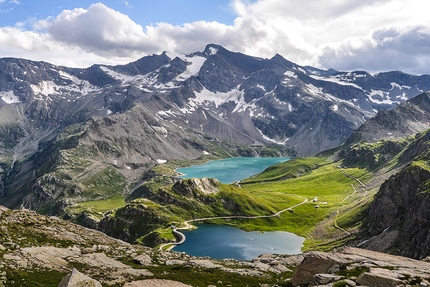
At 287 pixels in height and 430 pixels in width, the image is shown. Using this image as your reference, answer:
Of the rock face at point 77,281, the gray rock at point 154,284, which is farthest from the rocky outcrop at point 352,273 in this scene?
the rock face at point 77,281

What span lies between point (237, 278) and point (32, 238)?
3644 centimetres

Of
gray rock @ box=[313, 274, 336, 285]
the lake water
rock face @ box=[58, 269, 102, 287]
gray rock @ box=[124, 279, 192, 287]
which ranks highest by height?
gray rock @ box=[313, 274, 336, 285]

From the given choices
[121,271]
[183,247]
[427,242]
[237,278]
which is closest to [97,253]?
[121,271]

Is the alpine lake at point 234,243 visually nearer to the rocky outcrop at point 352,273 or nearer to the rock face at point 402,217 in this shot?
the rock face at point 402,217

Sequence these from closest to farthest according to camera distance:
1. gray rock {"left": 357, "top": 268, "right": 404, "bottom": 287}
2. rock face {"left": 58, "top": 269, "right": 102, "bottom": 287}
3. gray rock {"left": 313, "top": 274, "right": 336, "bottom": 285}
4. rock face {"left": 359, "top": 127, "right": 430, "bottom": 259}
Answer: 1. rock face {"left": 58, "top": 269, "right": 102, "bottom": 287}
2. gray rock {"left": 357, "top": 268, "right": 404, "bottom": 287}
3. gray rock {"left": 313, "top": 274, "right": 336, "bottom": 285}
4. rock face {"left": 359, "top": 127, "right": 430, "bottom": 259}

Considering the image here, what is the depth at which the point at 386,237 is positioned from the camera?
12212 cm

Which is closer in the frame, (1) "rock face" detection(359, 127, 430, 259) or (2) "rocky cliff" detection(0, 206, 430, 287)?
(2) "rocky cliff" detection(0, 206, 430, 287)

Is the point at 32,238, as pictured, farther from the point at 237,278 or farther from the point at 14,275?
the point at 237,278

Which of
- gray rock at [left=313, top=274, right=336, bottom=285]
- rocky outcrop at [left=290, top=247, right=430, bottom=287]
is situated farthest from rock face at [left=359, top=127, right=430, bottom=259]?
gray rock at [left=313, top=274, right=336, bottom=285]

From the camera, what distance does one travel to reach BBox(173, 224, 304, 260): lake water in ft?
474

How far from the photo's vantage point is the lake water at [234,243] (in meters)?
144

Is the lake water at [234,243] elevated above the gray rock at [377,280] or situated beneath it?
situated beneath

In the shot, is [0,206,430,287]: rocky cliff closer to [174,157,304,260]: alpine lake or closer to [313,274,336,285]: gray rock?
[313,274,336,285]: gray rock

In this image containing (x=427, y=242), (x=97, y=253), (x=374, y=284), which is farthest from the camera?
(x=427, y=242)
